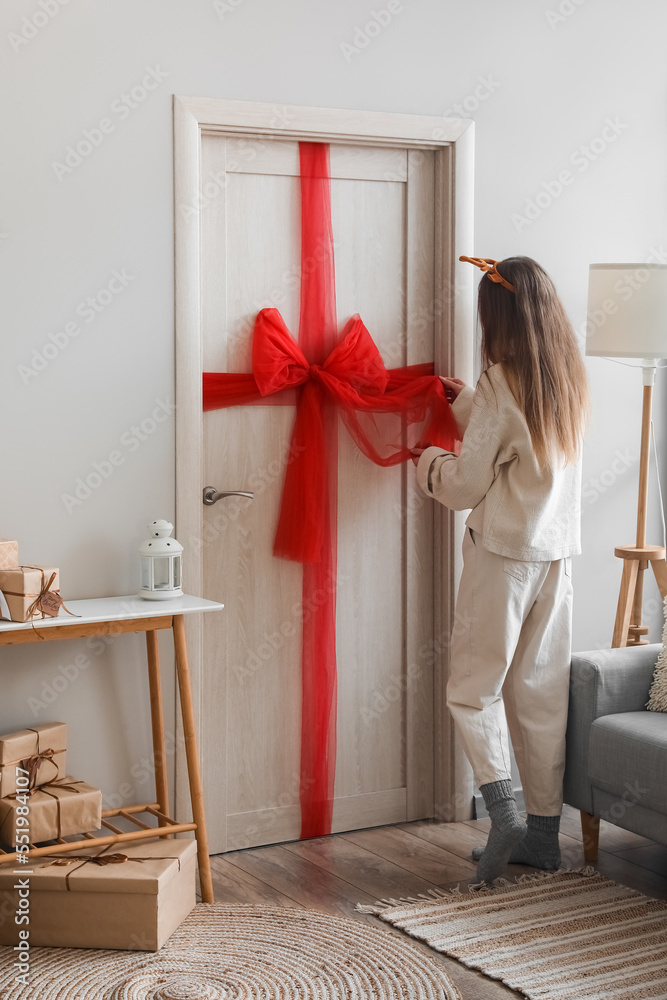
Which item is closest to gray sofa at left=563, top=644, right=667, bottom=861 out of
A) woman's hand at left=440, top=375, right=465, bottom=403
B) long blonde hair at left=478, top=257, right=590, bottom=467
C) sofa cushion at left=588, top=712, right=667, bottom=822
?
sofa cushion at left=588, top=712, right=667, bottom=822

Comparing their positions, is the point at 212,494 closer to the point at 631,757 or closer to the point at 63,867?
the point at 63,867

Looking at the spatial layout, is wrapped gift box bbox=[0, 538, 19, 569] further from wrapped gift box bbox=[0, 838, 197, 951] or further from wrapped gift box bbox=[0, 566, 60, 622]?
wrapped gift box bbox=[0, 838, 197, 951]

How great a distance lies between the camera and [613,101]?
354 cm

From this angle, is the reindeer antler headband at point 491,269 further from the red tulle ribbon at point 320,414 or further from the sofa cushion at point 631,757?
the sofa cushion at point 631,757

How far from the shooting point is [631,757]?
2.82 m

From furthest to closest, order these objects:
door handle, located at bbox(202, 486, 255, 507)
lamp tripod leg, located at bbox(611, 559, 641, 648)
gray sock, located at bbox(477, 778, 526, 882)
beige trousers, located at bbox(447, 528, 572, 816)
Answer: lamp tripod leg, located at bbox(611, 559, 641, 648)
door handle, located at bbox(202, 486, 255, 507)
beige trousers, located at bbox(447, 528, 572, 816)
gray sock, located at bbox(477, 778, 526, 882)

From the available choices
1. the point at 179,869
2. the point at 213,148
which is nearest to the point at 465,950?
the point at 179,869

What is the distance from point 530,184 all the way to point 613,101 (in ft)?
1.43

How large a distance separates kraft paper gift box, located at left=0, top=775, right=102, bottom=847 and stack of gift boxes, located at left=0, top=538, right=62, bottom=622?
17.8 inches

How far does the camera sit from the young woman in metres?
2.91

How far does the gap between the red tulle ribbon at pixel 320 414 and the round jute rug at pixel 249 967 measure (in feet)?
2.32

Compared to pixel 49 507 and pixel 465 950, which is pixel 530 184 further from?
pixel 465 950

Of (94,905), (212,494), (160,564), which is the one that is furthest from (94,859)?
(212,494)

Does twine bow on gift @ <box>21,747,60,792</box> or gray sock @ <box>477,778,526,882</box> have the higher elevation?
twine bow on gift @ <box>21,747,60,792</box>
